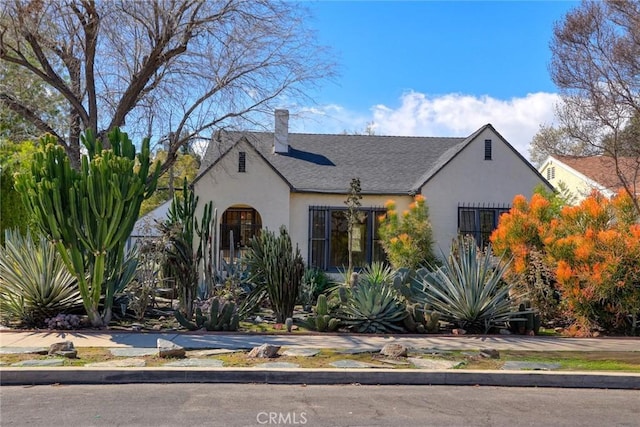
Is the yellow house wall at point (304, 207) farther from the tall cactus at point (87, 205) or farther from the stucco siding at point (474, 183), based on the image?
the tall cactus at point (87, 205)

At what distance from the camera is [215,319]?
10242 mm

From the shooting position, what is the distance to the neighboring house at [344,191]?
59.6 ft

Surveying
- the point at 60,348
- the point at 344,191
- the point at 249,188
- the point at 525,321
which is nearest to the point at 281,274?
the point at 60,348

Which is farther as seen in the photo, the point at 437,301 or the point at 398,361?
the point at 437,301

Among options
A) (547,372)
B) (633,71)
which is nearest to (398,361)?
(547,372)

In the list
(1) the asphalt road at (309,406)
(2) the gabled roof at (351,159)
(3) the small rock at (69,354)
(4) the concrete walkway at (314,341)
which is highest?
(2) the gabled roof at (351,159)

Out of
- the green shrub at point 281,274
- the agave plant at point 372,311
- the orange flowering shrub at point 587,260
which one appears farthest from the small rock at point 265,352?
the orange flowering shrub at point 587,260

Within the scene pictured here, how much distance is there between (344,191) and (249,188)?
294 centimetres

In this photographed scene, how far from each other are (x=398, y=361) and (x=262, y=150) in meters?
13.3

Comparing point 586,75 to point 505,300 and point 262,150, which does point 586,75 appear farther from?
point 262,150

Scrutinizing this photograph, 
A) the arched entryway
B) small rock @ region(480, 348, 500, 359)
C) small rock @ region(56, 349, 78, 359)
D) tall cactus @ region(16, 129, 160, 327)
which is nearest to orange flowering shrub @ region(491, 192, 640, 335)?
small rock @ region(480, 348, 500, 359)

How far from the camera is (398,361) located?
318 inches

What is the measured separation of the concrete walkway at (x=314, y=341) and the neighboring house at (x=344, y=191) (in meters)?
8.48

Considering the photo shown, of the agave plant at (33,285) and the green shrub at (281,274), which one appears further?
the green shrub at (281,274)
